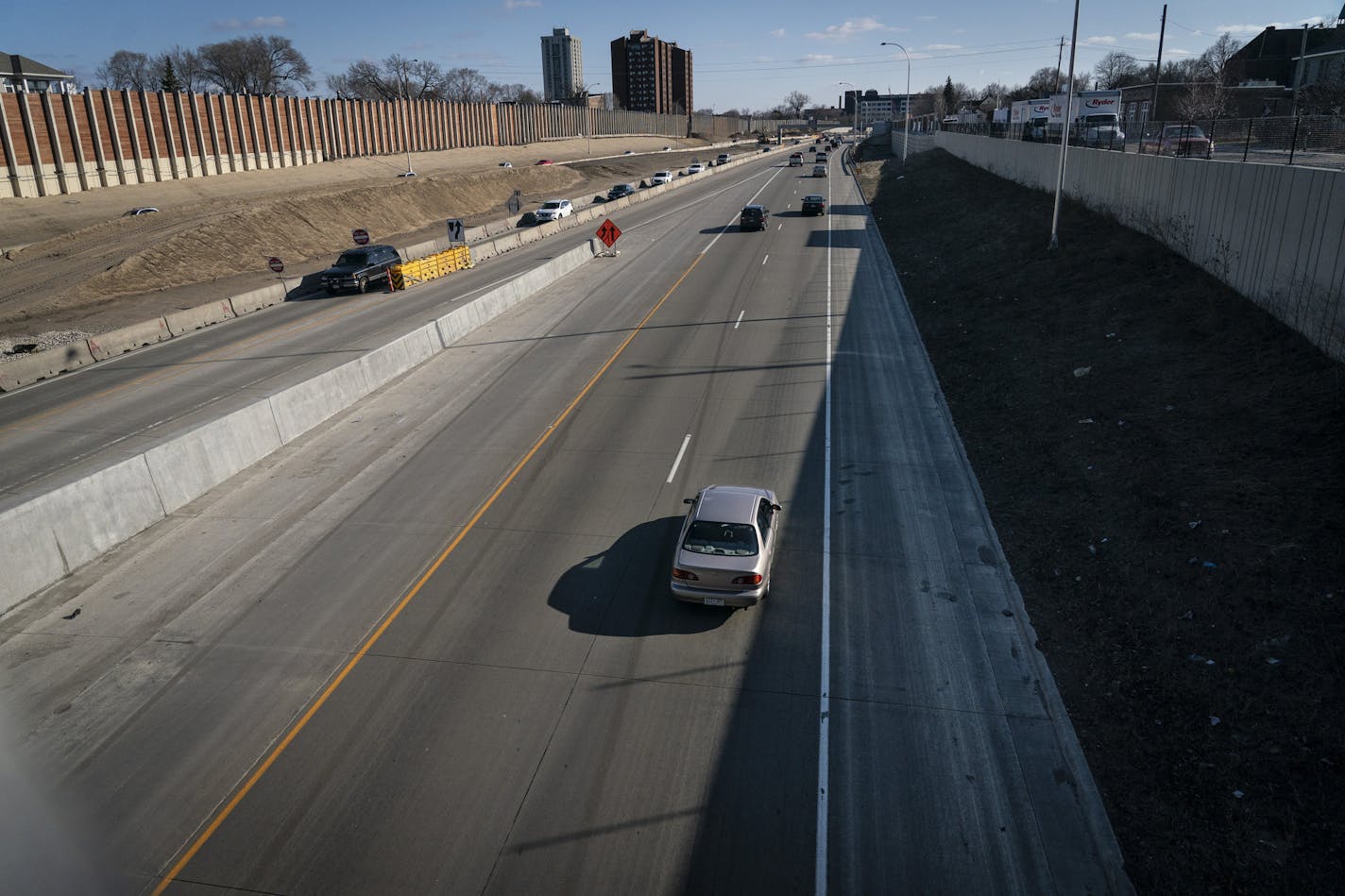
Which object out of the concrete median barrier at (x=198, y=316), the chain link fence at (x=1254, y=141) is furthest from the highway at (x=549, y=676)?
the chain link fence at (x=1254, y=141)

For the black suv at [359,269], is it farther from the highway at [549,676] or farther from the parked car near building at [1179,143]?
the parked car near building at [1179,143]

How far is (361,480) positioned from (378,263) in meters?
23.5

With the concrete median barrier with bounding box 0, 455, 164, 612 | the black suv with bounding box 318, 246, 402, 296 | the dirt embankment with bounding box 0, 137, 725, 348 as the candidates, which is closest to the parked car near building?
the concrete median barrier with bounding box 0, 455, 164, 612

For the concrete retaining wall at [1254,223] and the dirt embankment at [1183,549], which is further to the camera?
the concrete retaining wall at [1254,223]

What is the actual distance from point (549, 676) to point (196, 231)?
40.9 m

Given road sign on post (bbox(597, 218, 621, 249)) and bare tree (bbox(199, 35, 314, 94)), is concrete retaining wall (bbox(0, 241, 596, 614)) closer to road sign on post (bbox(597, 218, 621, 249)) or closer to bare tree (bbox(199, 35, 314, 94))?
road sign on post (bbox(597, 218, 621, 249))

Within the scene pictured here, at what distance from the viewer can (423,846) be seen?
776 cm

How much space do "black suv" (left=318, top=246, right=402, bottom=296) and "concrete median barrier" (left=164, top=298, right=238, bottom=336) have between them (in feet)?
15.5

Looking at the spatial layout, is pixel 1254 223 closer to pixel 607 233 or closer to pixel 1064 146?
pixel 1064 146

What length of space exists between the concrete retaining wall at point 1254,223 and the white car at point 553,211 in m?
34.9

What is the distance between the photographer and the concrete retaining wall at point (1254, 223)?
14.9 meters

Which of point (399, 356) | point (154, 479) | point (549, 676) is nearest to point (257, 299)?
point (399, 356)

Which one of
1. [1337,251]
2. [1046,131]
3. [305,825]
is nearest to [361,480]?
[305,825]

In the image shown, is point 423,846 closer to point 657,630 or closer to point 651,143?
point 657,630
